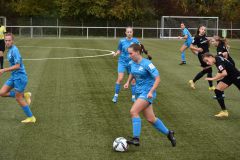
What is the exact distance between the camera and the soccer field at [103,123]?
8.73m

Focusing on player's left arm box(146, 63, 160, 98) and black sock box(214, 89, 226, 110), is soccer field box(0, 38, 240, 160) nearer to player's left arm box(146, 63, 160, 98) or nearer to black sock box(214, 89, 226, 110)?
black sock box(214, 89, 226, 110)

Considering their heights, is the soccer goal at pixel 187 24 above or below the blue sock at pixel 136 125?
above

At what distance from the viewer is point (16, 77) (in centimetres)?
1077

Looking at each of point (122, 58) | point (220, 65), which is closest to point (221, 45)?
point (220, 65)

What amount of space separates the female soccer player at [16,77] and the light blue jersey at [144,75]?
2.89 metres

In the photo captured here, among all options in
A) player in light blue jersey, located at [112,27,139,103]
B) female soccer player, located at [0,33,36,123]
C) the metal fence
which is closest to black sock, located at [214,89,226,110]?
player in light blue jersey, located at [112,27,139,103]

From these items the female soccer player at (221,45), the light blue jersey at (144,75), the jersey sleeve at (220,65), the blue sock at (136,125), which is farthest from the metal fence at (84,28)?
the blue sock at (136,125)

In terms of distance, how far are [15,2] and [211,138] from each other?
52645mm

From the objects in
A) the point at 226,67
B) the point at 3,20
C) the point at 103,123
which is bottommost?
the point at 103,123

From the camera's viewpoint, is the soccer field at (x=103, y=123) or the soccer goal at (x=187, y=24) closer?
the soccer field at (x=103, y=123)

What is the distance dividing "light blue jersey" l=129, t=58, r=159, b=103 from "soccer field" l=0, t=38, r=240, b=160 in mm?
1055

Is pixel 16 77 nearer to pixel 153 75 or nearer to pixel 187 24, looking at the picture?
pixel 153 75

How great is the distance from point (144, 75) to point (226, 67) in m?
3.37

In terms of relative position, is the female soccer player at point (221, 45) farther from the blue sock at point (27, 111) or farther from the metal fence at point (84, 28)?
the metal fence at point (84, 28)
